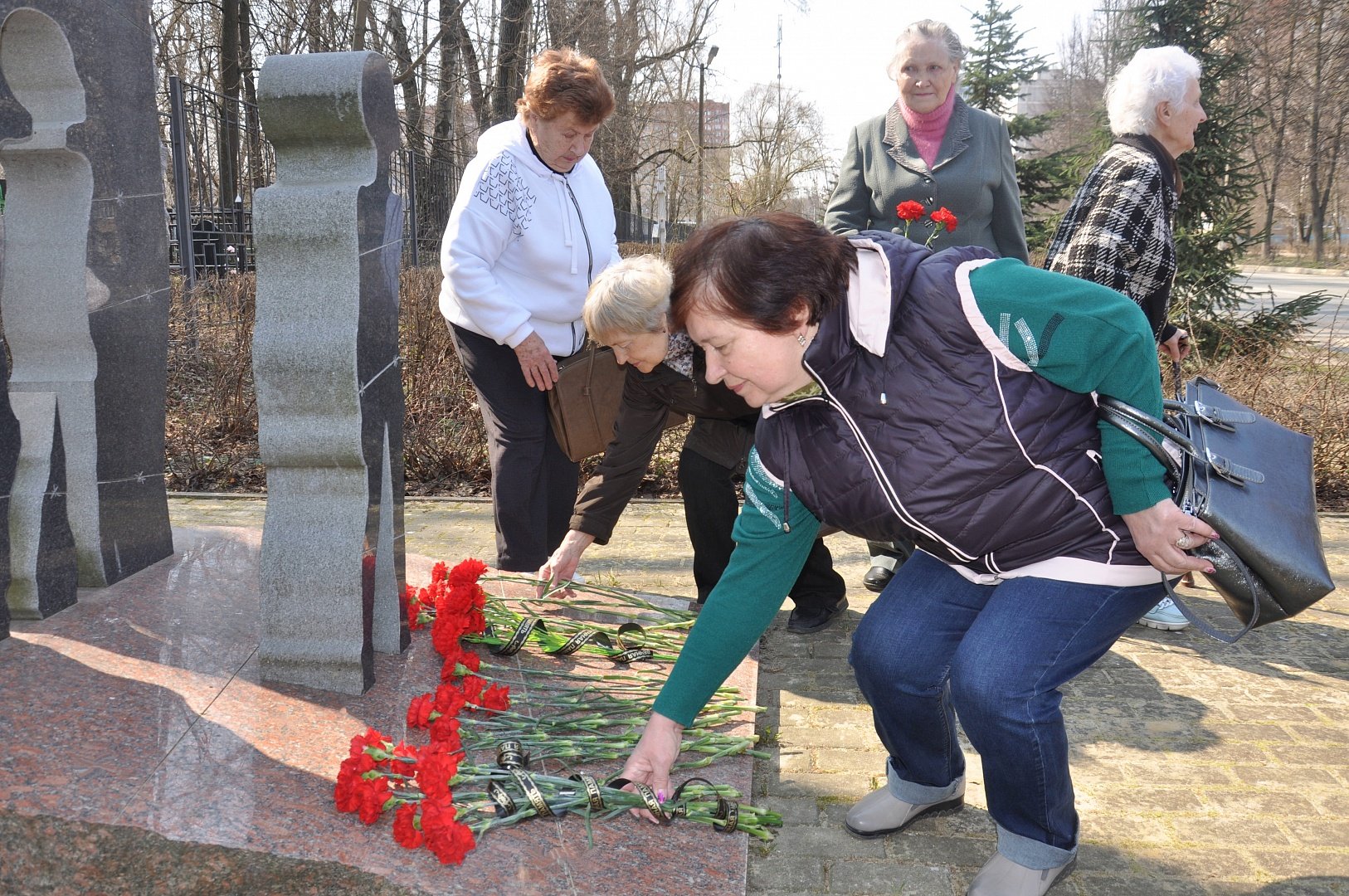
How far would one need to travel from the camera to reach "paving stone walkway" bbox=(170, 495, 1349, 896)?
262 centimetres

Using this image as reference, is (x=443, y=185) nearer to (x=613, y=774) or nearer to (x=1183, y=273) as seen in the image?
(x=1183, y=273)

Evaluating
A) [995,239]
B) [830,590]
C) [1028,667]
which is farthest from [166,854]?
[995,239]

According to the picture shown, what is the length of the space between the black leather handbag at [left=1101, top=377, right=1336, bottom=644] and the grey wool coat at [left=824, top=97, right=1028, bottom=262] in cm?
201

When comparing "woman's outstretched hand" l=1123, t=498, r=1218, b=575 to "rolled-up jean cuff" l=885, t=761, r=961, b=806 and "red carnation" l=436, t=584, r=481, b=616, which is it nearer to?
"rolled-up jean cuff" l=885, t=761, r=961, b=806

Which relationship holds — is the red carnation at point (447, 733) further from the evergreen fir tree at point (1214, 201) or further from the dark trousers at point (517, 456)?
the evergreen fir tree at point (1214, 201)

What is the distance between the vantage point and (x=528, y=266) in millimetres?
3910

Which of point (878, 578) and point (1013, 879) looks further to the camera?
point (878, 578)

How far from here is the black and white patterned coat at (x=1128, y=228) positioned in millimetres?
3711

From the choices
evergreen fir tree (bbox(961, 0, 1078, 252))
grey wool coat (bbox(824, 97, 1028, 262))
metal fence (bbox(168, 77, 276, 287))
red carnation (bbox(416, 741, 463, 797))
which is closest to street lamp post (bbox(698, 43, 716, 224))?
evergreen fir tree (bbox(961, 0, 1078, 252))

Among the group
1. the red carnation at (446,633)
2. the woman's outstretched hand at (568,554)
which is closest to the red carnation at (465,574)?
the red carnation at (446,633)

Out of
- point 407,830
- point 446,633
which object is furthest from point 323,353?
point 407,830

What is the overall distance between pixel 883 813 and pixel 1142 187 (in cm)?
220

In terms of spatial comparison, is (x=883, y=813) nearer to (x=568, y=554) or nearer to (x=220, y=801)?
(x=568, y=554)

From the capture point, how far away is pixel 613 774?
2.74 meters
